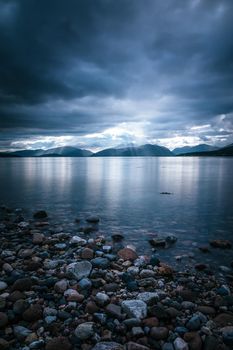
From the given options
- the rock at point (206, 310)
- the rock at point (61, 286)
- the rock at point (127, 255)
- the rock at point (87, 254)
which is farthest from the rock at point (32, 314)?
the rock at point (127, 255)

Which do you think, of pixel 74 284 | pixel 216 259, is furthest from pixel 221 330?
pixel 216 259

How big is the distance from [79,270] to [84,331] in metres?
3.53

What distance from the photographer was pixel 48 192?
117 feet

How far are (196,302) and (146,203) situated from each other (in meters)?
20.5

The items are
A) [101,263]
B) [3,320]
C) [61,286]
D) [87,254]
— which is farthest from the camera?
[87,254]

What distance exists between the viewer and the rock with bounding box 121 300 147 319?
7023mm

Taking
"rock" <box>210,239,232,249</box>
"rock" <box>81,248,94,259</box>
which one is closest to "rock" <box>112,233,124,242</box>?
"rock" <box>81,248,94,259</box>

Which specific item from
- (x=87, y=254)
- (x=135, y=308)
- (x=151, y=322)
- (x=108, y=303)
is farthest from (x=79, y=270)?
(x=151, y=322)

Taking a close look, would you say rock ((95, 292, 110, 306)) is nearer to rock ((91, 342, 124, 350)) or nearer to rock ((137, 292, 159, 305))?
rock ((137, 292, 159, 305))

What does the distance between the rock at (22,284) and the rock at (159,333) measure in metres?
4.69

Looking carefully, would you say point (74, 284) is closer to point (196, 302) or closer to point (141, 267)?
point (141, 267)

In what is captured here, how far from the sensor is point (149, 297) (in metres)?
7.93

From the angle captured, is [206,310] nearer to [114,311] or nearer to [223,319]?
[223,319]

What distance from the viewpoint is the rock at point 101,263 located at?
A: 10.6m
